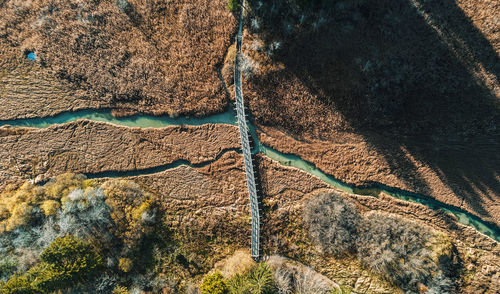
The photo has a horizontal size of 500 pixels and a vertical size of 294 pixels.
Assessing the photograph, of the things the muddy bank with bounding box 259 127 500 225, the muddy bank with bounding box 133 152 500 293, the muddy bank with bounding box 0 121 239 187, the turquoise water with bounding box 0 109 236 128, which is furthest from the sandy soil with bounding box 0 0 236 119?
the muddy bank with bounding box 259 127 500 225

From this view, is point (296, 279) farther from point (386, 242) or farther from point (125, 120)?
point (125, 120)

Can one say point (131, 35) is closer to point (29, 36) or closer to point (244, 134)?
point (29, 36)

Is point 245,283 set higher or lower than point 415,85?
lower

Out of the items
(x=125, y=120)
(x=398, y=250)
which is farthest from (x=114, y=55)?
(x=398, y=250)

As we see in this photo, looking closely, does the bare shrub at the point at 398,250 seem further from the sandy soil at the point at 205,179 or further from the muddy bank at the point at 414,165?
the muddy bank at the point at 414,165

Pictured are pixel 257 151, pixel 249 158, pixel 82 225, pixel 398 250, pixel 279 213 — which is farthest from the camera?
pixel 257 151

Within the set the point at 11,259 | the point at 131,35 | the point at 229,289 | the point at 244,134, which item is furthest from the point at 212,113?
the point at 11,259
